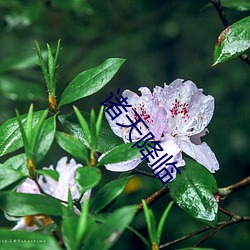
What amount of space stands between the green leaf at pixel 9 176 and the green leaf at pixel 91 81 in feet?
0.63

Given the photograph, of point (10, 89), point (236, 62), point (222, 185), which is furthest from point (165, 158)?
point (236, 62)

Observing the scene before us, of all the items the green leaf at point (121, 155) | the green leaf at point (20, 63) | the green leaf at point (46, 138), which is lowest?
the green leaf at point (121, 155)

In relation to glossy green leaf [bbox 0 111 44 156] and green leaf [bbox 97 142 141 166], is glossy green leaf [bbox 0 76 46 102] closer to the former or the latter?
glossy green leaf [bbox 0 111 44 156]

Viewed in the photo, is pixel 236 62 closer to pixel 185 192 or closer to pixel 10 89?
pixel 10 89

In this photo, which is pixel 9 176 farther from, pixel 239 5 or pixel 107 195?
pixel 239 5

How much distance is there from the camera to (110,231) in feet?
2.54

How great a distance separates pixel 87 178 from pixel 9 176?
0.51 ft

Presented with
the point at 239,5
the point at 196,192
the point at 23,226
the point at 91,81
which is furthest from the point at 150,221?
the point at 239,5

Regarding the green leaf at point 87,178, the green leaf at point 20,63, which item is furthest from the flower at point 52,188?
the green leaf at point 20,63

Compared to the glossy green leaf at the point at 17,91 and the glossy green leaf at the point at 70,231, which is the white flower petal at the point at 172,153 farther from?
the glossy green leaf at the point at 17,91

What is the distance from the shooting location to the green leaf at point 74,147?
958 millimetres

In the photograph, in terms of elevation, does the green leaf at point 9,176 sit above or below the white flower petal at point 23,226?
above

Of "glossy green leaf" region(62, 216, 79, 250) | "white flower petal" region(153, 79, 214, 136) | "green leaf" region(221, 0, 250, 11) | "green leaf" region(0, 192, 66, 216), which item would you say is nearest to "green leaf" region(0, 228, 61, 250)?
"glossy green leaf" region(62, 216, 79, 250)

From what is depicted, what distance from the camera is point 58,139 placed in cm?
100
